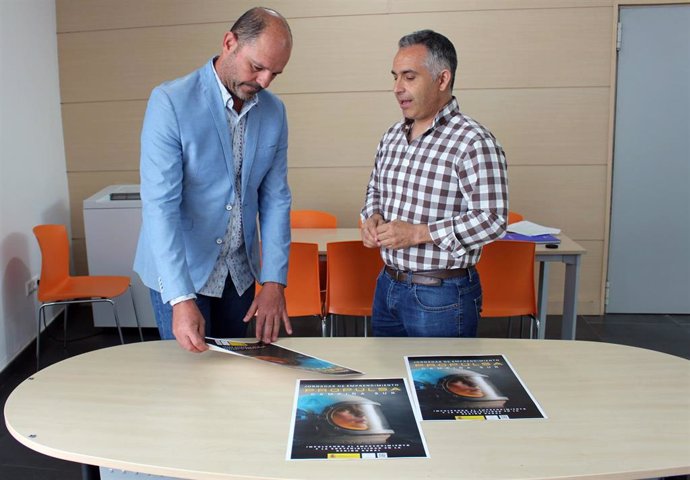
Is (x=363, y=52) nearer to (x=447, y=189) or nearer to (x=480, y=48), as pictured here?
(x=480, y=48)

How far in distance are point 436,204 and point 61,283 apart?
2741 mm

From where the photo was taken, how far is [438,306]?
208cm

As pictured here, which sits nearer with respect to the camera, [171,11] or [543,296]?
[543,296]

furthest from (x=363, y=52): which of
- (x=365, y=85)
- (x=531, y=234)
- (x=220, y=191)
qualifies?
(x=220, y=191)

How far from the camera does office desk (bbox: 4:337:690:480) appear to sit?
4.14 ft

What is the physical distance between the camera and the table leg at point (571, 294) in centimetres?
340

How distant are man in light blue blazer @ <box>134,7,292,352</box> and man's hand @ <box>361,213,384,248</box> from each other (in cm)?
28

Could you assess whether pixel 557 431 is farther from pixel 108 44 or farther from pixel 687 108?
pixel 108 44

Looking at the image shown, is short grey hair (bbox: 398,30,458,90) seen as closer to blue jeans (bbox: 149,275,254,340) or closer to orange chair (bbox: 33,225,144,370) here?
blue jeans (bbox: 149,275,254,340)

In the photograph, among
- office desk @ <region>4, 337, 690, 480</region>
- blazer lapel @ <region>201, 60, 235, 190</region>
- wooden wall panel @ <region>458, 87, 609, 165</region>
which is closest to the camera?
office desk @ <region>4, 337, 690, 480</region>

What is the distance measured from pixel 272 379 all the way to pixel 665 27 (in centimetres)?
397

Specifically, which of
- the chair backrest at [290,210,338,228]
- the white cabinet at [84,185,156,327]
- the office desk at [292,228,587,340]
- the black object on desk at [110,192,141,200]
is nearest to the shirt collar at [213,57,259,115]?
the office desk at [292,228,587,340]

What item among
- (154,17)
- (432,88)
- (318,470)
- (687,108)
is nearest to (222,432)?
(318,470)

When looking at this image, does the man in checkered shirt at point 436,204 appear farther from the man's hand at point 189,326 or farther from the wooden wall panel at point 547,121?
the wooden wall panel at point 547,121
